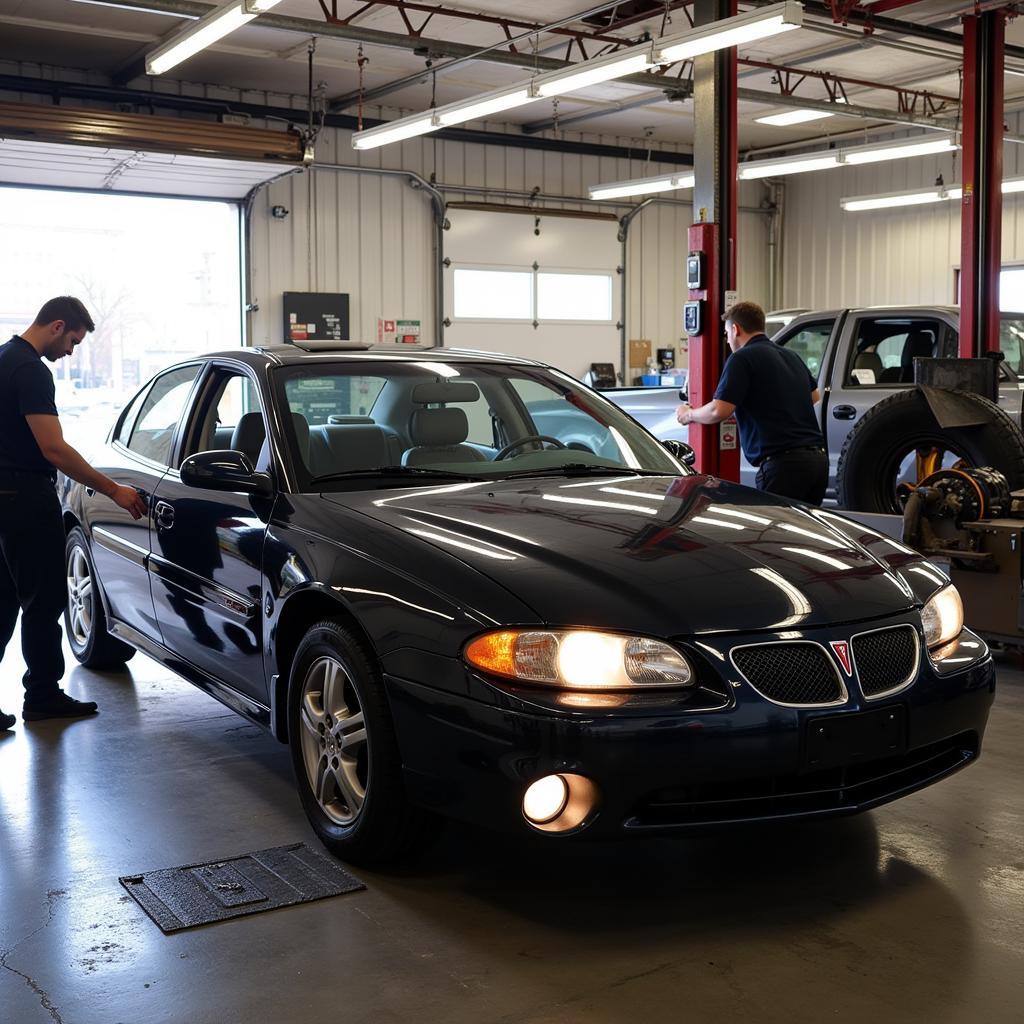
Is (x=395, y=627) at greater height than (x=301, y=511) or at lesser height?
lesser

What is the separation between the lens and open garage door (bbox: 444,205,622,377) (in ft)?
51.2

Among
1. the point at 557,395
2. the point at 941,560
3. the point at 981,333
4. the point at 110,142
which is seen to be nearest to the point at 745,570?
the point at 557,395

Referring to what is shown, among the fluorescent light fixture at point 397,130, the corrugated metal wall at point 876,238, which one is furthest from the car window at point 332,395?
the corrugated metal wall at point 876,238

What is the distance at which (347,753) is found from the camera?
3.23 m

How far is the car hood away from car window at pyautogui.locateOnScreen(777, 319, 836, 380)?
17.0 feet

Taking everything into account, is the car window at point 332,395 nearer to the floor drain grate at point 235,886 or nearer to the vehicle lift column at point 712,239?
the floor drain grate at point 235,886

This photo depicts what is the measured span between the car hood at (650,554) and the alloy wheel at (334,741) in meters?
0.44

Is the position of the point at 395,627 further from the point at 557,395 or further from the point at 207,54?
the point at 207,54

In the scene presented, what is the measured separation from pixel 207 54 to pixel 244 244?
2.31 m

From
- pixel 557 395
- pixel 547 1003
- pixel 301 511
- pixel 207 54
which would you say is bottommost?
pixel 547 1003

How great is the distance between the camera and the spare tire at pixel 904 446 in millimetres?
6223

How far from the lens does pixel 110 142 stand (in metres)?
10.8

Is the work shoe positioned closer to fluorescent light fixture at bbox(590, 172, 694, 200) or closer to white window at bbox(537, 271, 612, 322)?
fluorescent light fixture at bbox(590, 172, 694, 200)

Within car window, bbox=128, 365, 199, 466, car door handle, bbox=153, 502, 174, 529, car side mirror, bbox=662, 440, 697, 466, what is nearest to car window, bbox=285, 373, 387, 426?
car door handle, bbox=153, 502, 174, 529
